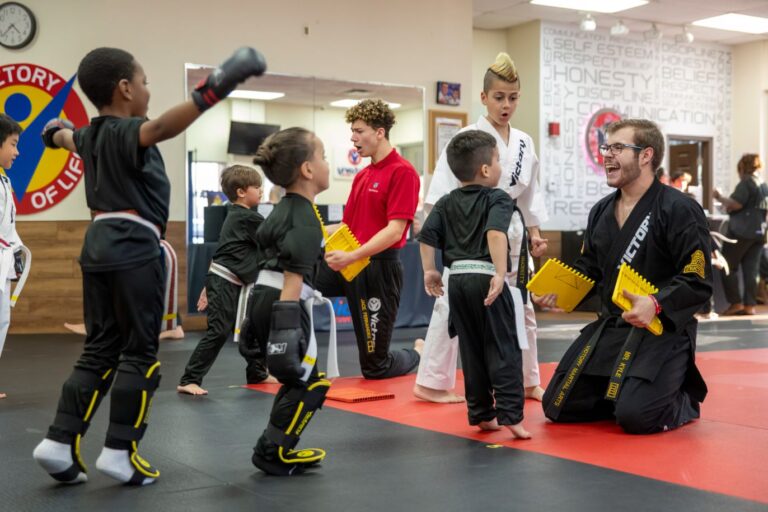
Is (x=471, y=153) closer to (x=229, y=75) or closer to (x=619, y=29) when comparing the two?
(x=229, y=75)

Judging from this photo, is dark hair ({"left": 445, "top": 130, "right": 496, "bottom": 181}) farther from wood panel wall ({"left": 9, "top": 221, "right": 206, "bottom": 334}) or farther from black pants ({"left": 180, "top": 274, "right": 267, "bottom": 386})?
wood panel wall ({"left": 9, "top": 221, "right": 206, "bottom": 334})

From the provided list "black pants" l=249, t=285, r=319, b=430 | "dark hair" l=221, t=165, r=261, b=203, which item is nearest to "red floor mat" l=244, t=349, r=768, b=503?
"black pants" l=249, t=285, r=319, b=430

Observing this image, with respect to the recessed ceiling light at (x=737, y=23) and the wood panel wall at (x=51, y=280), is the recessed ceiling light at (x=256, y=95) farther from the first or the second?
the recessed ceiling light at (x=737, y=23)

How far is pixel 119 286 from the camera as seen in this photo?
260cm

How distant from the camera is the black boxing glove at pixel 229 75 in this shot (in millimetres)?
2305

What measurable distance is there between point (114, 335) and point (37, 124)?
19.4ft

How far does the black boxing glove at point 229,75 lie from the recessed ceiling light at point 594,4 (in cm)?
850

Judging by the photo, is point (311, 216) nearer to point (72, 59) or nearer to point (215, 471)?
point (215, 471)

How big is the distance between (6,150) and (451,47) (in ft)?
20.8

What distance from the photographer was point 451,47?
32.3ft

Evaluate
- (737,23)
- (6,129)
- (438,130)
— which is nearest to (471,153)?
(6,129)

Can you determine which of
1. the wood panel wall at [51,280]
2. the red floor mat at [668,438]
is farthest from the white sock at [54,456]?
the wood panel wall at [51,280]

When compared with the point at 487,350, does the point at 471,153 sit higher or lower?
higher

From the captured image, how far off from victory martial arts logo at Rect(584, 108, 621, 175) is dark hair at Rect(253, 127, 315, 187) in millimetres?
9237
